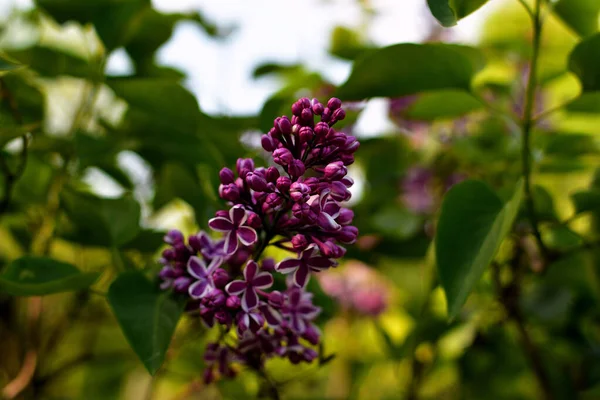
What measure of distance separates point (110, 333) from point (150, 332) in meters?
0.97

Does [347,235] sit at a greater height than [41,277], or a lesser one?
greater

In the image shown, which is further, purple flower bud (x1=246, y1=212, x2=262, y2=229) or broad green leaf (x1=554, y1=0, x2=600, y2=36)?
broad green leaf (x1=554, y1=0, x2=600, y2=36)

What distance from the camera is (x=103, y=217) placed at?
2.07 ft

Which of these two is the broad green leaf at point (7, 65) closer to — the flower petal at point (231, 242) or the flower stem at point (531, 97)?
the flower petal at point (231, 242)

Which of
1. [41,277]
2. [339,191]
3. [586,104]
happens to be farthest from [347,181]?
[586,104]

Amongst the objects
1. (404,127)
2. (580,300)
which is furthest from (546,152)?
(404,127)

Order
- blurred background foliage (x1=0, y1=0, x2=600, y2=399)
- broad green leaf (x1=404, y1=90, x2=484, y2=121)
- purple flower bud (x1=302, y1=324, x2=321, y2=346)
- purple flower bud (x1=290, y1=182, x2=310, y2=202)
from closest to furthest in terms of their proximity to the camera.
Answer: purple flower bud (x1=290, y1=182, x2=310, y2=202) < purple flower bud (x1=302, y1=324, x2=321, y2=346) < blurred background foliage (x1=0, y1=0, x2=600, y2=399) < broad green leaf (x1=404, y1=90, x2=484, y2=121)

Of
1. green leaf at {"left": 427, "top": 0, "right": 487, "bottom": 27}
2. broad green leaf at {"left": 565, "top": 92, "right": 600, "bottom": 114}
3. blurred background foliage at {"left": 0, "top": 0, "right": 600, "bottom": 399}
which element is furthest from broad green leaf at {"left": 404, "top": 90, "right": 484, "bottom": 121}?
green leaf at {"left": 427, "top": 0, "right": 487, "bottom": 27}

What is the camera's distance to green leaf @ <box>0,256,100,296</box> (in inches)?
19.1

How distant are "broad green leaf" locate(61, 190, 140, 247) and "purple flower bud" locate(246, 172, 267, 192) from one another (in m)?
0.21

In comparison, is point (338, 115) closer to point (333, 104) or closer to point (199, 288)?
point (333, 104)

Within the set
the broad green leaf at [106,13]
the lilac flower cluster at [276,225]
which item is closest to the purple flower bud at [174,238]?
the lilac flower cluster at [276,225]

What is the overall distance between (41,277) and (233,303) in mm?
207

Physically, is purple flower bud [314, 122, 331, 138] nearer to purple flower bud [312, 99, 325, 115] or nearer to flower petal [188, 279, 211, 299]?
purple flower bud [312, 99, 325, 115]
